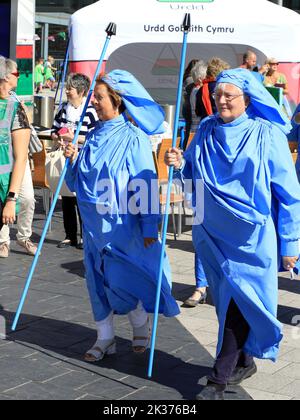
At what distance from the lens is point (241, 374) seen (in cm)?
523

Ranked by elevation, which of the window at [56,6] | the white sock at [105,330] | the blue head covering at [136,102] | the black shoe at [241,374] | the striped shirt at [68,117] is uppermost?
the window at [56,6]

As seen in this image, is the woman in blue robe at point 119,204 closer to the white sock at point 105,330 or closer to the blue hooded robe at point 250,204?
the white sock at point 105,330

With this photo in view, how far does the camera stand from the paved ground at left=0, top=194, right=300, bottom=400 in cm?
502

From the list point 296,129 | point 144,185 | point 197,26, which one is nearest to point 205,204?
point 144,185

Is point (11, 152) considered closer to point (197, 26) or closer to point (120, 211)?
point (120, 211)

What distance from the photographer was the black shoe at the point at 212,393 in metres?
4.83

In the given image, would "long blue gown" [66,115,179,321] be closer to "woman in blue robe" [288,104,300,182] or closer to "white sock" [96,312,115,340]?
"white sock" [96,312,115,340]

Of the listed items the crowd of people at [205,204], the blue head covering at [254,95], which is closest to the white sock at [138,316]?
the crowd of people at [205,204]

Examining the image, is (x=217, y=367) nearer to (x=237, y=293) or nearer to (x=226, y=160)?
(x=237, y=293)

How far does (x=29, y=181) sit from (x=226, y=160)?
4.42 meters

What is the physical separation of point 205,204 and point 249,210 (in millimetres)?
262

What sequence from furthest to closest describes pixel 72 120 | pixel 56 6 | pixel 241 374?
pixel 56 6, pixel 72 120, pixel 241 374

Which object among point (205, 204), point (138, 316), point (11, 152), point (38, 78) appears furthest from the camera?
point (38, 78)

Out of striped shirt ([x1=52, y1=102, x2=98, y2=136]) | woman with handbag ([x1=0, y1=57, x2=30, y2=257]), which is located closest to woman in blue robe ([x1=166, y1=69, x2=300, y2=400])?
woman with handbag ([x1=0, y1=57, x2=30, y2=257])
